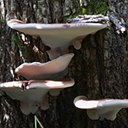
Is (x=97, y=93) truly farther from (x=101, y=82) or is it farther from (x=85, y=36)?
(x=85, y=36)

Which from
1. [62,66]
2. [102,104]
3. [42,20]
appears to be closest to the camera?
[102,104]

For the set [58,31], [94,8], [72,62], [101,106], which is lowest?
[101,106]

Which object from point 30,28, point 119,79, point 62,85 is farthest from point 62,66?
point 119,79

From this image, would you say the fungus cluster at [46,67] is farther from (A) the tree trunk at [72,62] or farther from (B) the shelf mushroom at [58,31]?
(A) the tree trunk at [72,62]

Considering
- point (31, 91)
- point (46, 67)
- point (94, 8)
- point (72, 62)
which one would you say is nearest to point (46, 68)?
point (46, 67)

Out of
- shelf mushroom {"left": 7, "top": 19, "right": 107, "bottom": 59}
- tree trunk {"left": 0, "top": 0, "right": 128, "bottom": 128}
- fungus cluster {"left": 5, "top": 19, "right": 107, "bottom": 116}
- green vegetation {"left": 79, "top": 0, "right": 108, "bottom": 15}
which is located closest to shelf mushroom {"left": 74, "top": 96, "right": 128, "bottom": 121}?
fungus cluster {"left": 5, "top": 19, "right": 107, "bottom": 116}

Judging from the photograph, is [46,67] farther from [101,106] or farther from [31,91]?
[101,106]
